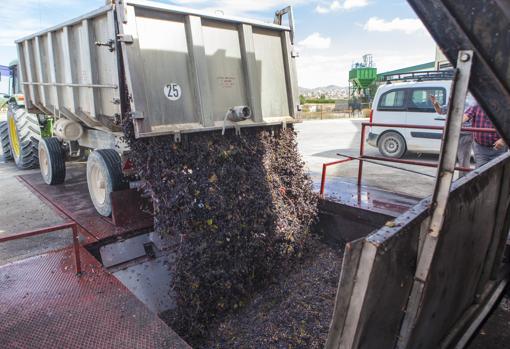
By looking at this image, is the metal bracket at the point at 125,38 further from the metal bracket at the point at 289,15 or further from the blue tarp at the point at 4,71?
the blue tarp at the point at 4,71

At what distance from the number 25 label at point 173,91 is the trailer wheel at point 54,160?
3189 mm

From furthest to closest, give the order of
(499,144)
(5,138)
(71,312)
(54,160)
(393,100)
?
(393,100) < (5,138) < (54,160) < (499,144) < (71,312)

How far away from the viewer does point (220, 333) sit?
3.14 meters

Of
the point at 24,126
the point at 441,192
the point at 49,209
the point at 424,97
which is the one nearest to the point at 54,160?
the point at 49,209

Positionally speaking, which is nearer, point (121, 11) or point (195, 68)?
point (121, 11)

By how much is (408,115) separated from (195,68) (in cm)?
684

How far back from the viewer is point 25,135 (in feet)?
23.1

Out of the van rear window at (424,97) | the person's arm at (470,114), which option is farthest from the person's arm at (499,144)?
the van rear window at (424,97)

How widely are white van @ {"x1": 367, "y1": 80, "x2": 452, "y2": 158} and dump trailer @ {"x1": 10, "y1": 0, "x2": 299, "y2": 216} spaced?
5.26 m

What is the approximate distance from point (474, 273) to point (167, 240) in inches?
97.8

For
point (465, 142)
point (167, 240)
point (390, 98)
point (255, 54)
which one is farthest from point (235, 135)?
point (390, 98)

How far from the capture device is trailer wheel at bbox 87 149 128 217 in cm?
393

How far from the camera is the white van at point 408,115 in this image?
831cm

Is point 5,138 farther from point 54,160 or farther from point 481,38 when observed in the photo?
point 481,38
